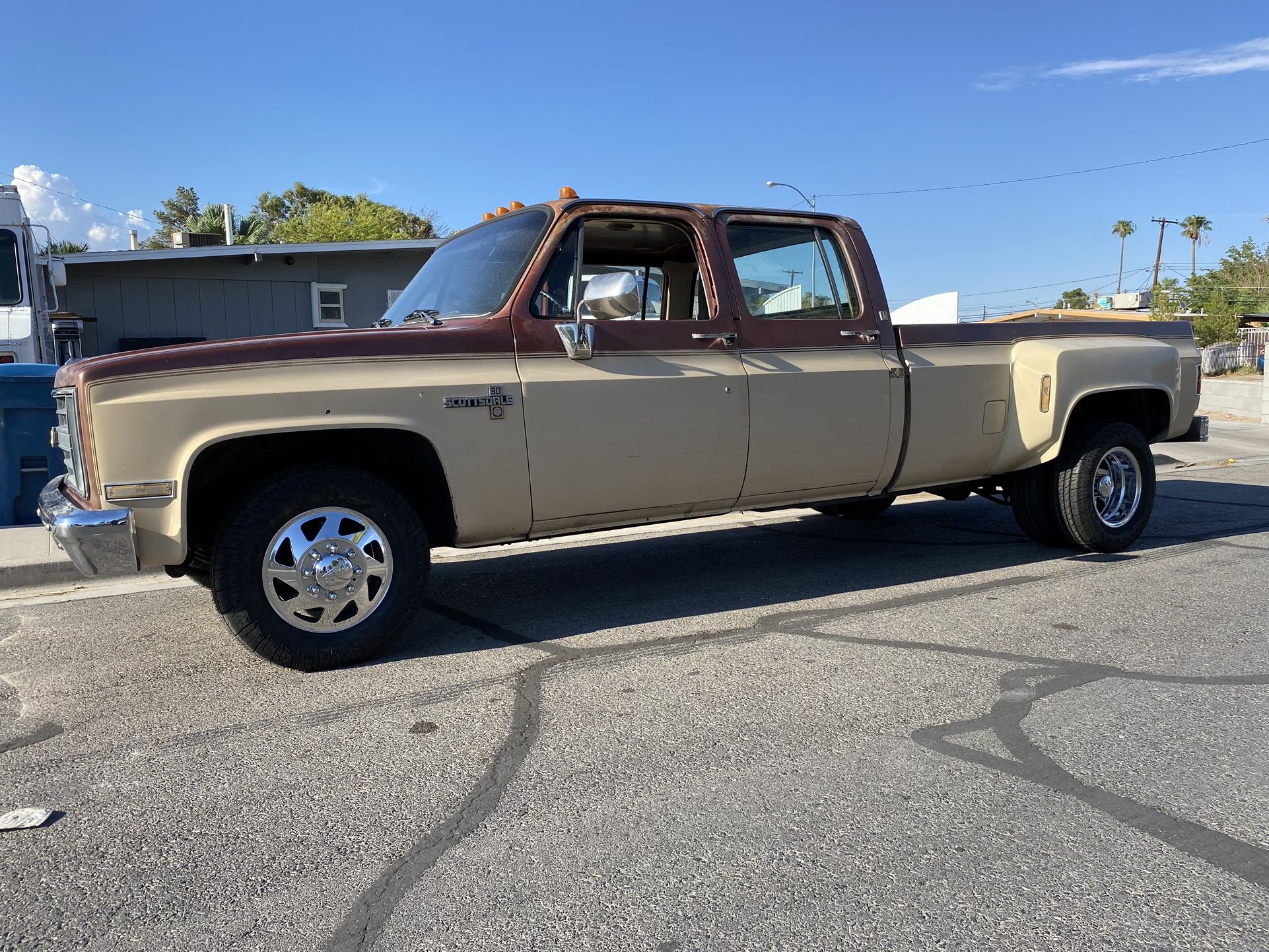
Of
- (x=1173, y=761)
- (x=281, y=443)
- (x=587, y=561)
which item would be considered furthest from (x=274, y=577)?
(x=1173, y=761)

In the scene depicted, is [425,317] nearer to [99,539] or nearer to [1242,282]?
[99,539]

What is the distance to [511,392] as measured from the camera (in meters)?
4.46

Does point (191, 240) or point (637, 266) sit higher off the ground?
point (191, 240)

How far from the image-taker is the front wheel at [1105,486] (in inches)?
245

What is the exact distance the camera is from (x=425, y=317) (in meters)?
4.91

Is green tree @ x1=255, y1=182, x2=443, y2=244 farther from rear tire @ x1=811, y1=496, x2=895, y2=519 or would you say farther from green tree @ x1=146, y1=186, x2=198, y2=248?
rear tire @ x1=811, y1=496, x2=895, y2=519

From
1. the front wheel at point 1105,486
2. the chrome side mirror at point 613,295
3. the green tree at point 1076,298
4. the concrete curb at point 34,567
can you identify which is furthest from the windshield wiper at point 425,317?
the green tree at point 1076,298

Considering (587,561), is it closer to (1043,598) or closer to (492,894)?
(1043,598)

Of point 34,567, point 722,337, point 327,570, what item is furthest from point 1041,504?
point 34,567

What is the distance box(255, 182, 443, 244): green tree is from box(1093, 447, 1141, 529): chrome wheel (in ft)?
110

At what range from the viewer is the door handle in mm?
4988

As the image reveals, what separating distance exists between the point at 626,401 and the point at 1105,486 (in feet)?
11.6

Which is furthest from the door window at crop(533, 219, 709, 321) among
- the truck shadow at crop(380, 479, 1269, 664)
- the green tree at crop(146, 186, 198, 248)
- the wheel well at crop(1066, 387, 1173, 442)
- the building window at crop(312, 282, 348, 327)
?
the green tree at crop(146, 186, 198, 248)

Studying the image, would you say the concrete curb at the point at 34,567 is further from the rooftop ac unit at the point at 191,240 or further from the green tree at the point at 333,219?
the green tree at the point at 333,219
